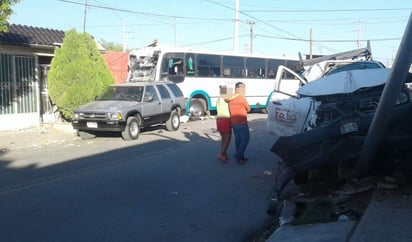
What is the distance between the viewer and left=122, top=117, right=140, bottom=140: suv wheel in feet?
46.9

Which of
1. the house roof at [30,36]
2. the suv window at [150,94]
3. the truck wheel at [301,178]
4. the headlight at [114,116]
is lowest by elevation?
the truck wheel at [301,178]

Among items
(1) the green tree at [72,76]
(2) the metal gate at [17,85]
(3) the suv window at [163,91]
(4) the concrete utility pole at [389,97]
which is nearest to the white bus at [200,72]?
(1) the green tree at [72,76]

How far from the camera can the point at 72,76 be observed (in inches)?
679

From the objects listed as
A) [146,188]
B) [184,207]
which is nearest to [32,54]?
[146,188]

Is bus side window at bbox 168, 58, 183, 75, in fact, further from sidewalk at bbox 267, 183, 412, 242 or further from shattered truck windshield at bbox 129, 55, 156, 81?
sidewalk at bbox 267, 183, 412, 242

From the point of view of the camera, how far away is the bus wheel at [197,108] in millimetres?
21672

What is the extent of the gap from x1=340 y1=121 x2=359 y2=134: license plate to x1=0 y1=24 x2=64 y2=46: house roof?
520 inches

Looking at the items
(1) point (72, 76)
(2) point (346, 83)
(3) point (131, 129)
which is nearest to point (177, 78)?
(1) point (72, 76)

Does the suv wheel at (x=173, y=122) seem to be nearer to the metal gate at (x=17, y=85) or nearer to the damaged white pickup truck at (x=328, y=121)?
the metal gate at (x=17, y=85)

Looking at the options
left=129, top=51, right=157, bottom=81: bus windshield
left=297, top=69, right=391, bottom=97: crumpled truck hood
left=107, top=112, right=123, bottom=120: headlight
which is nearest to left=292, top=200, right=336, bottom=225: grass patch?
left=297, top=69, right=391, bottom=97: crumpled truck hood

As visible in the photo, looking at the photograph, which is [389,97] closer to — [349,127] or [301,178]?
[349,127]

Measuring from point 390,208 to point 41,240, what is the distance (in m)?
4.03

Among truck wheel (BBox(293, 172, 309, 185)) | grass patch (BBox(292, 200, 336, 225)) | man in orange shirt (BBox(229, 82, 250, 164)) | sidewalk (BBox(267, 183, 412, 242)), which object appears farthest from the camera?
man in orange shirt (BBox(229, 82, 250, 164))

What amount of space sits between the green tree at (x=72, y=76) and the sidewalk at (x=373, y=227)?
12927 millimetres
